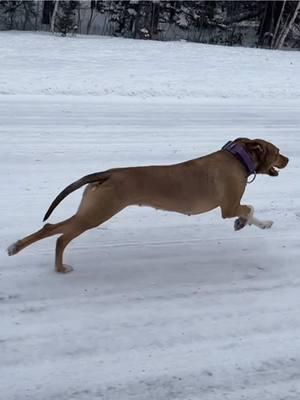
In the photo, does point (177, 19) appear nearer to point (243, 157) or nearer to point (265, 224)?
point (265, 224)

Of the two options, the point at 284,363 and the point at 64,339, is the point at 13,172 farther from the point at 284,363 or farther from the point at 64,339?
the point at 284,363

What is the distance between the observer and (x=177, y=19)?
28984 millimetres

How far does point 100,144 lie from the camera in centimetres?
845

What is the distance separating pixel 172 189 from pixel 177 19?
2550cm

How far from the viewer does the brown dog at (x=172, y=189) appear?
4484mm

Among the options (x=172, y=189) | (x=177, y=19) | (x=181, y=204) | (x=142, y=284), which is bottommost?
(x=177, y=19)

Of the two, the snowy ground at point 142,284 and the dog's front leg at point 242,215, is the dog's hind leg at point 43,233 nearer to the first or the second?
the snowy ground at point 142,284

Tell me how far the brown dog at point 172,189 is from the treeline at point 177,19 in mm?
21597

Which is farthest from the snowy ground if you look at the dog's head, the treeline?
the treeline

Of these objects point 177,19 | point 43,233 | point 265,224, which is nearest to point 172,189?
point 43,233

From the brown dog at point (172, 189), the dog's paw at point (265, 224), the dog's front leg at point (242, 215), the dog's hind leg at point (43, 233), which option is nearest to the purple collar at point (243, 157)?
the brown dog at point (172, 189)

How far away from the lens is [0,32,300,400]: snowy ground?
11.8ft

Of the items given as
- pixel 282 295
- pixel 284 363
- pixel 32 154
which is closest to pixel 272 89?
pixel 32 154

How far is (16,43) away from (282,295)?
15.4m
